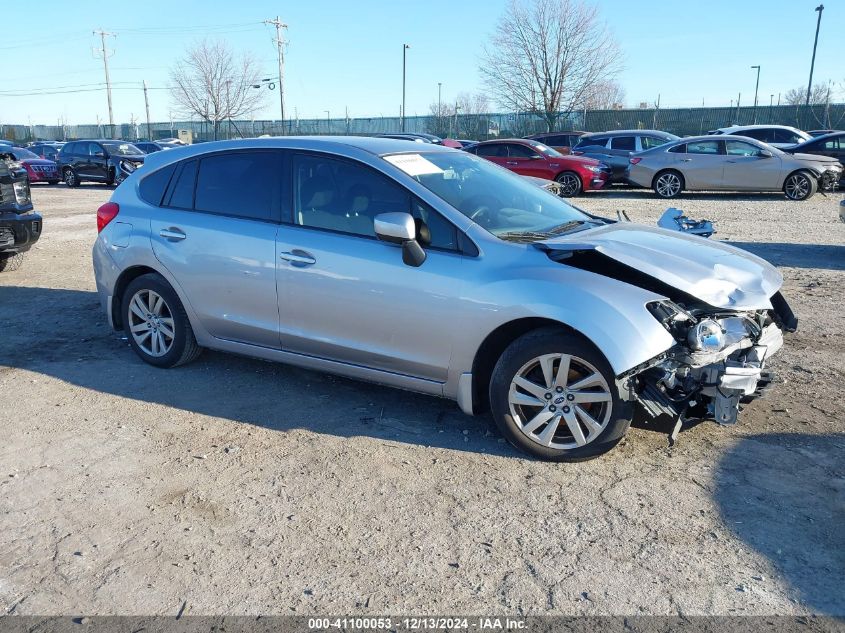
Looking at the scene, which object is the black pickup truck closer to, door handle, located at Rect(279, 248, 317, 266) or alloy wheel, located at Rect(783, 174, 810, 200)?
door handle, located at Rect(279, 248, 317, 266)

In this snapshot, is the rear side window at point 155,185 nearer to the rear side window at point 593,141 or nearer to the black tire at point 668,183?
the black tire at point 668,183

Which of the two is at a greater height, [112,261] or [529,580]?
[112,261]

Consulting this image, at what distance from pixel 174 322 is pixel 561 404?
301 centimetres

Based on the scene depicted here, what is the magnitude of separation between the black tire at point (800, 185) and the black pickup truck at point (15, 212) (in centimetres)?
1589

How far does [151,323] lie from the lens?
18.3 ft

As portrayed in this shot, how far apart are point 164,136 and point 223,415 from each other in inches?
2452

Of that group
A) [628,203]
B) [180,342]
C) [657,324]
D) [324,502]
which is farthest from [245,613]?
[628,203]

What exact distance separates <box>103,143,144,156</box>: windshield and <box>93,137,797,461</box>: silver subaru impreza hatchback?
71.0ft

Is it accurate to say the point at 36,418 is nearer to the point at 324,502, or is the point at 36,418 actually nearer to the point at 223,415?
the point at 223,415

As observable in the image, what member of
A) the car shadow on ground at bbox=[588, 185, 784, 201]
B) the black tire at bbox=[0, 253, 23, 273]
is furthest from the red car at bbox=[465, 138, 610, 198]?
the black tire at bbox=[0, 253, 23, 273]

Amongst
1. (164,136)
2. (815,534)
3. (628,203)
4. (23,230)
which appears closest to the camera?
(815,534)

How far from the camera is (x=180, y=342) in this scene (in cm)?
544

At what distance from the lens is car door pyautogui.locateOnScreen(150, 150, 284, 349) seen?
4.88 meters

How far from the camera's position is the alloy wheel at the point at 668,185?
18188 millimetres
